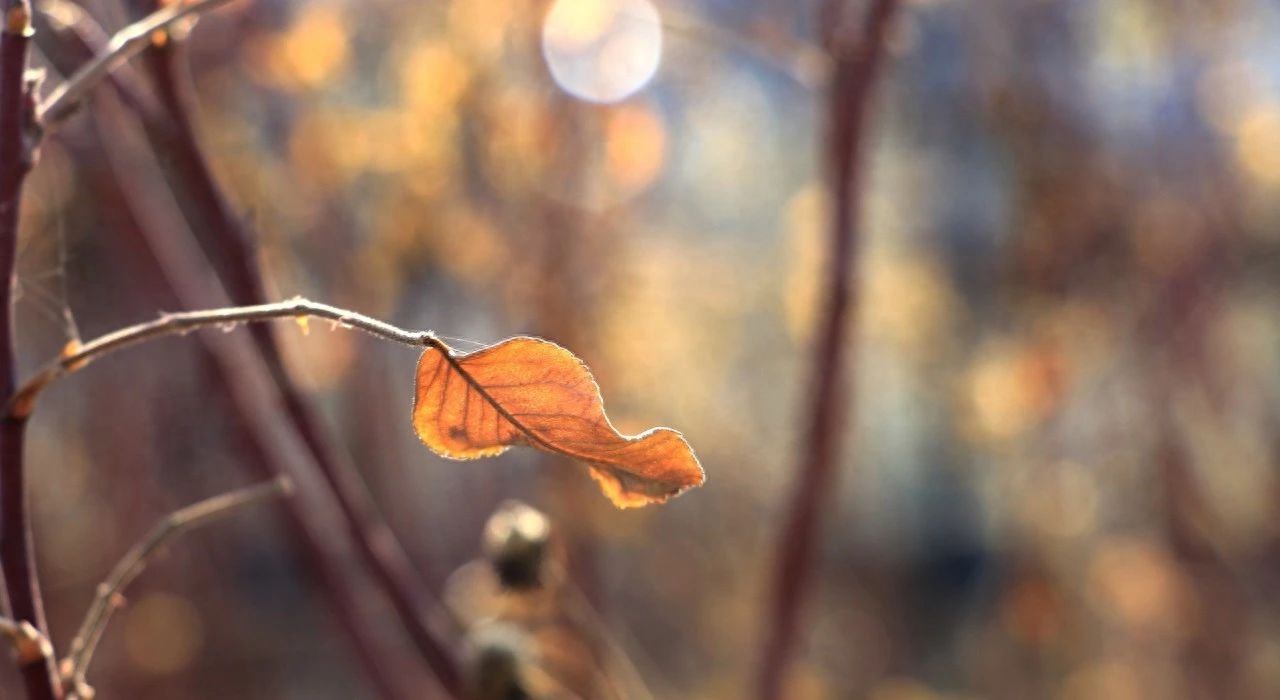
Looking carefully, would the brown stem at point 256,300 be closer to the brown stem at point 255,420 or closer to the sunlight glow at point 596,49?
the brown stem at point 255,420

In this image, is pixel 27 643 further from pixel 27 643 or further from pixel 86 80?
pixel 86 80

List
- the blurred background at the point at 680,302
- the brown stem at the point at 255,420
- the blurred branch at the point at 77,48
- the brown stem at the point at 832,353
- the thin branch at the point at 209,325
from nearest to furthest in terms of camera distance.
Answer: the thin branch at the point at 209,325 → the blurred branch at the point at 77,48 → the brown stem at the point at 832,353 → the brown stem at the point at 255,420 → the blurred background at the point at 680,302

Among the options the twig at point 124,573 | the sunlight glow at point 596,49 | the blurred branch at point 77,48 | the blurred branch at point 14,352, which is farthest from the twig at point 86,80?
the sunlight glow at point 596,49

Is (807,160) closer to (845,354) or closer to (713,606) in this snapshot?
(713,606)

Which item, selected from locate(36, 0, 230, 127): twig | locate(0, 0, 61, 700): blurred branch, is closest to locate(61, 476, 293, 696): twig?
locate(0, 0, 61, 700): blurred branch

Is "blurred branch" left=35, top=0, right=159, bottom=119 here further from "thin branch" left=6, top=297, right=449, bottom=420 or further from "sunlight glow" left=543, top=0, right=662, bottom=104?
"sunlight glow" left=543, top=0, right=662, bottom=104

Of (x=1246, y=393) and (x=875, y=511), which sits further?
(x=875, y=511)

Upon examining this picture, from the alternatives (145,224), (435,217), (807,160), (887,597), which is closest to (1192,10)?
(435,217)
